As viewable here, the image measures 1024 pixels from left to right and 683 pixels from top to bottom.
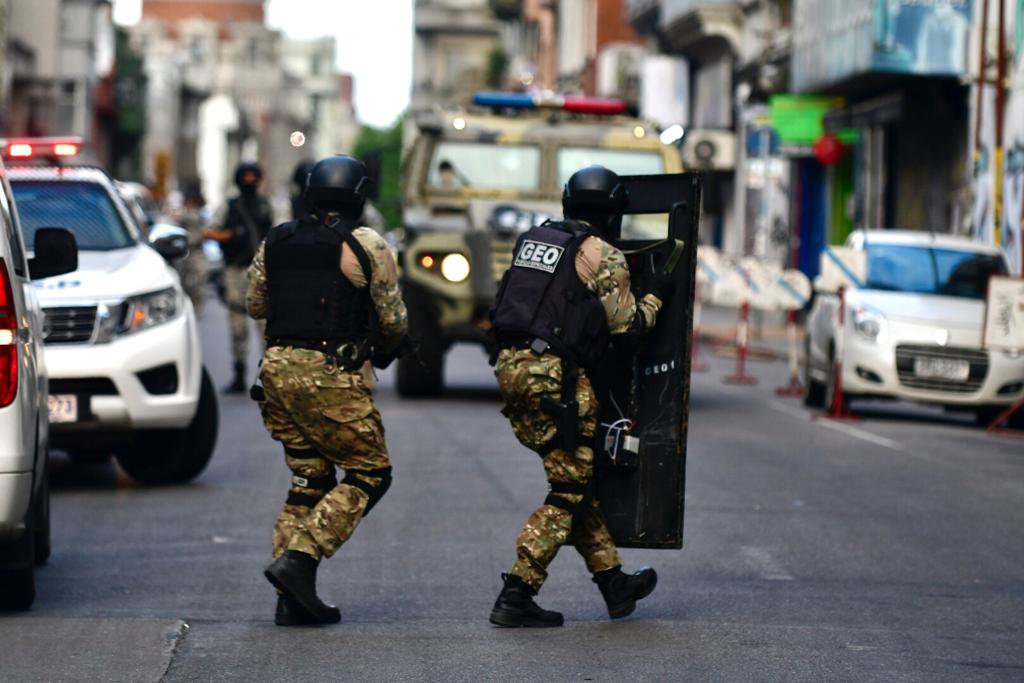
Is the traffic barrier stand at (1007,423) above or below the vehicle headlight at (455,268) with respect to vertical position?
below

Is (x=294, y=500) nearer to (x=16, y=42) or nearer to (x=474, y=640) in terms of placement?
(x=474, y=640)

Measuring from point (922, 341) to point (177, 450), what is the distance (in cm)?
778

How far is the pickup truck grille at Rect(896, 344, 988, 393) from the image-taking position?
722 inches

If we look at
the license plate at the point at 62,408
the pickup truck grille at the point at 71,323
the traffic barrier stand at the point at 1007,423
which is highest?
the pickup truck grille at the point at 71,323

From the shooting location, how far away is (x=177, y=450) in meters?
12.7

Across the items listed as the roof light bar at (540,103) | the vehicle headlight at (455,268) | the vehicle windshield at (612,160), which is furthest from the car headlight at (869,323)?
the vehicle headlight at (455,268)

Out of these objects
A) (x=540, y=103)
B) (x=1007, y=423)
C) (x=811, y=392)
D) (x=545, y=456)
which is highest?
(x=540, y=103)

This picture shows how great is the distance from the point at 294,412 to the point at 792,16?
33110 mm

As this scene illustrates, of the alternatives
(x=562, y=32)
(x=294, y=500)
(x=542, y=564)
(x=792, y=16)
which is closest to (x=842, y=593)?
(x=542, y=564)

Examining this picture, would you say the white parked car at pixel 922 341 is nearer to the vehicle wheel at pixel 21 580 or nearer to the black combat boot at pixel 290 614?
the black combat boot at pixel 290 614

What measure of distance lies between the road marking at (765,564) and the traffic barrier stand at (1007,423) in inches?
315

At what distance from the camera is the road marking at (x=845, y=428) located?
53.9 feet

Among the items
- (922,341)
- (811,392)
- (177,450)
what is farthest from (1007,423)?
(177,450)

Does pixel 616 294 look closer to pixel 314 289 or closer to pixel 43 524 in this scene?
pixel 314 289
